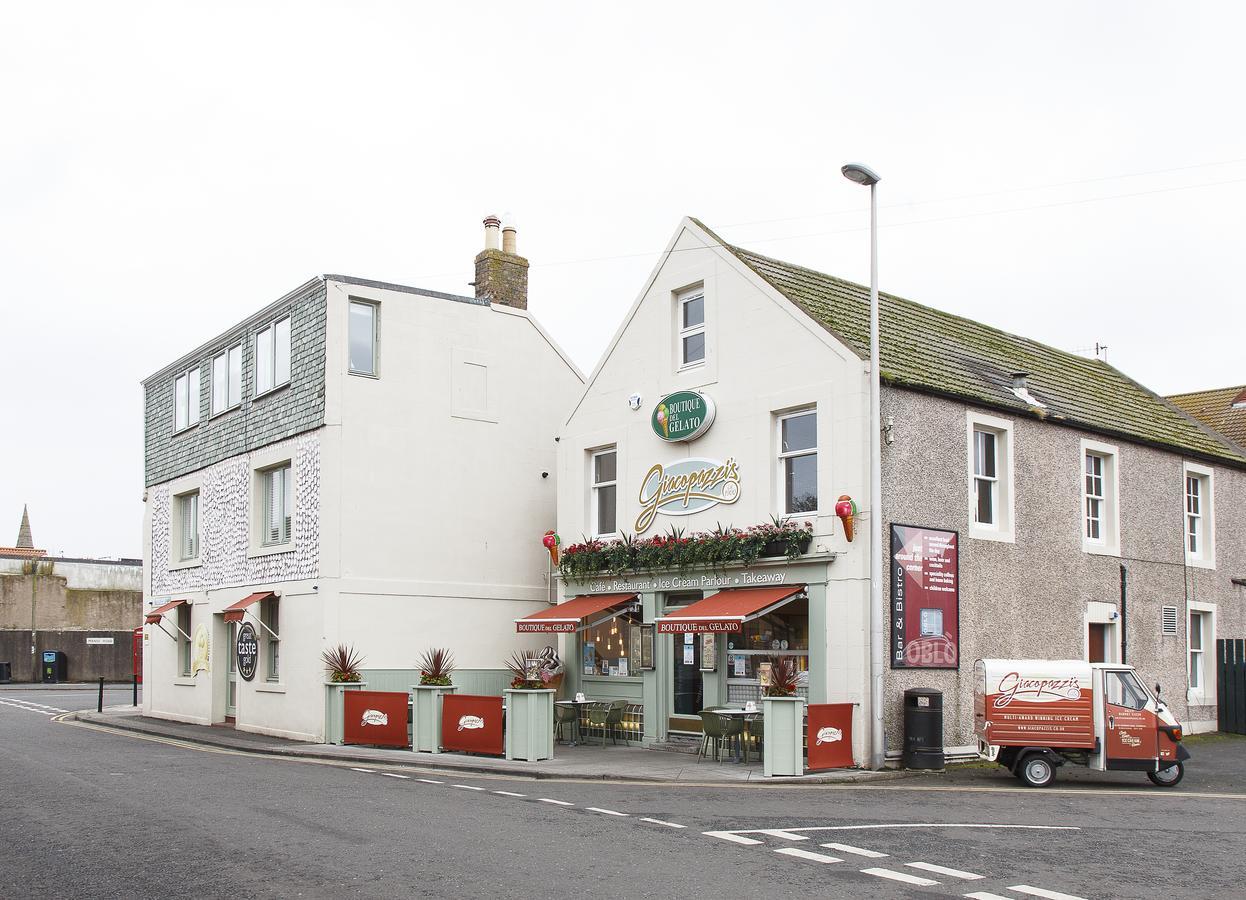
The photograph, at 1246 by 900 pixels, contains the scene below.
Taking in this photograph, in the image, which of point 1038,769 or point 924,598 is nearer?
point 1038,769

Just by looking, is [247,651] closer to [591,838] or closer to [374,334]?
[374,334]

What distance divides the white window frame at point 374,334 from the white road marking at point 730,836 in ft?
49.3

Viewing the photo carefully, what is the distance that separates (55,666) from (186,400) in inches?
948

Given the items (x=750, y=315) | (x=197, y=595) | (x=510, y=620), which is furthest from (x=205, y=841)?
(x=197, y=595)

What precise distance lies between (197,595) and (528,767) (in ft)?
48.5

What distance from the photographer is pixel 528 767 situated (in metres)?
18.2

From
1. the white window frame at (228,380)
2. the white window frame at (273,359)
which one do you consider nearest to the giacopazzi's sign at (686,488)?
the white window frame at (273,359)

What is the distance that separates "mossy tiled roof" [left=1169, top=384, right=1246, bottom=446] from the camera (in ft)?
98.3

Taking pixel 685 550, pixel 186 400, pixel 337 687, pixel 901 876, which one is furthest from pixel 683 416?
pixel 186 400

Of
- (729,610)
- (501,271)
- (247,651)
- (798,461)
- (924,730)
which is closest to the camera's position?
(924,730)

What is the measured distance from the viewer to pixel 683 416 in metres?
21.6

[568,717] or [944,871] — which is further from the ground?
[944,871]

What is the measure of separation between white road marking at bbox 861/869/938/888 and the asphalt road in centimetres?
4

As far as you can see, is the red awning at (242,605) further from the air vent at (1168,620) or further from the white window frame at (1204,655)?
the white window frame at (1204,655)
